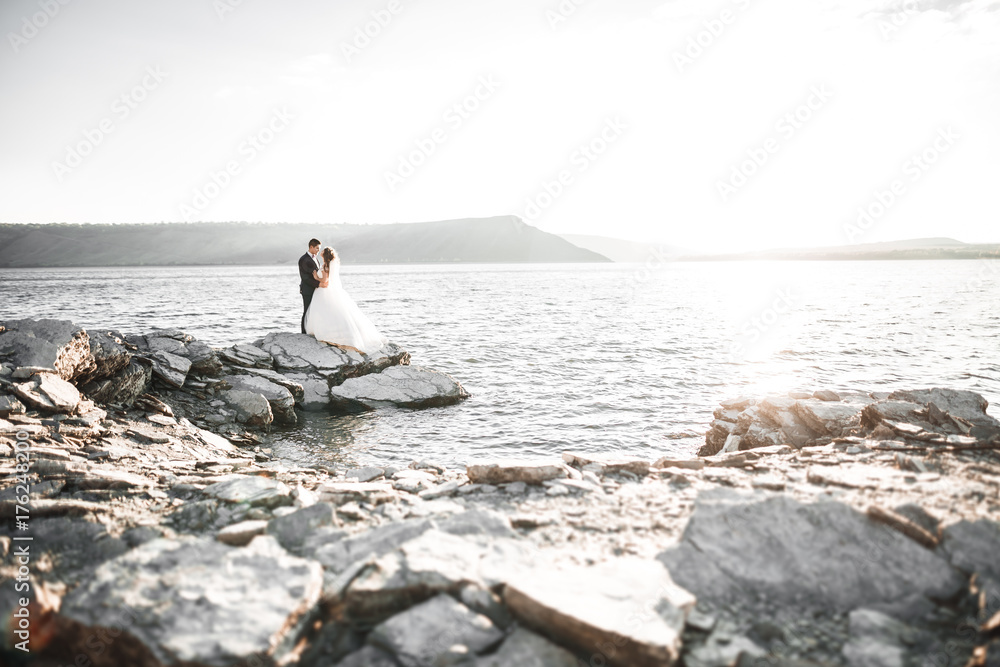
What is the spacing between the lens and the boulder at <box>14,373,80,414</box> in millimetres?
6676

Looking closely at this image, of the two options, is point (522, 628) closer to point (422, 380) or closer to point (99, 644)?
point (99, 644)

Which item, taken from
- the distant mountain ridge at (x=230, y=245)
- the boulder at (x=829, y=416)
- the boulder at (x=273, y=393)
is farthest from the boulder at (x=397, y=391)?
the distant mountain ridge at (x=230, y=245)

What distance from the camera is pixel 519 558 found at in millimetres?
3510

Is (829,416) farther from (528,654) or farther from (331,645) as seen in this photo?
(331,645)

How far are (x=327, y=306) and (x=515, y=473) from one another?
952 cm

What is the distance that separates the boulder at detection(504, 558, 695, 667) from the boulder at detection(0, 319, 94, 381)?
8.15 metres

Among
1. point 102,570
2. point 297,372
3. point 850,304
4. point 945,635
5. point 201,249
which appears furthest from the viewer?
point 201,249

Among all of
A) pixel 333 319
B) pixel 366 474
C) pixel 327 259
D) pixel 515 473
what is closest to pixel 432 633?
pixel 515 473

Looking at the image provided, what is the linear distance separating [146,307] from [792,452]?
38.0 meters

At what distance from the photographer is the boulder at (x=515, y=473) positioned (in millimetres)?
5195

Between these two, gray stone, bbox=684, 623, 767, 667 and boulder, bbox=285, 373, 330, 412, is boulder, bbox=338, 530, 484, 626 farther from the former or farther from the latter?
boulder, bbox=285, 373, 330, 412

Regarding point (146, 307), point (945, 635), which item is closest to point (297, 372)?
point (945, 635)

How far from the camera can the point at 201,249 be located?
16788 centimetres

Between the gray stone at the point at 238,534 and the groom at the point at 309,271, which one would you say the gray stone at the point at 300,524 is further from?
the groom at the point at 309,271
